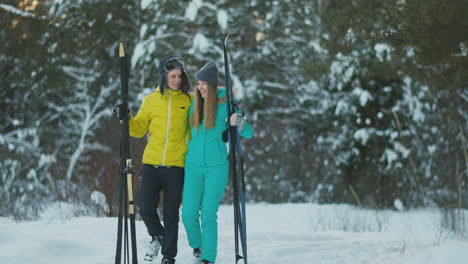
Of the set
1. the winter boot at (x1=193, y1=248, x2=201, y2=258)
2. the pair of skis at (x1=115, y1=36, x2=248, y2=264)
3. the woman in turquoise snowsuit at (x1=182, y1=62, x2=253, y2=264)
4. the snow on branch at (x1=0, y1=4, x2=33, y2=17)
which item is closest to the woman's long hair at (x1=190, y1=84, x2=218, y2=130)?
the woman in turquoise snowsuit at (x1=182, y1=62, x2=253, y2=264)

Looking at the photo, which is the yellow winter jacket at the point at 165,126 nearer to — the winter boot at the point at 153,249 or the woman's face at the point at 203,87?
the woman's face at the point at 203,87

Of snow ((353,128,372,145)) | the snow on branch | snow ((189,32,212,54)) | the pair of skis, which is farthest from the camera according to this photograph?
the snow on branch

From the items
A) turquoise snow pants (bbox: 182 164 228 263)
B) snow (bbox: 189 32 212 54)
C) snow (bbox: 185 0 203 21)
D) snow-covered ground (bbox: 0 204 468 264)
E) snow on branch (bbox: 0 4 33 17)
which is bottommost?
snow-covered ground (bbox: 0 204 468 264)

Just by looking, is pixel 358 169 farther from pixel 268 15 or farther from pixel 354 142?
pixel 268 15

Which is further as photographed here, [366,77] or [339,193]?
[339,193]

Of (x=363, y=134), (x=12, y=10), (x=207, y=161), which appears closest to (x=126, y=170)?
(x=207, y=161)

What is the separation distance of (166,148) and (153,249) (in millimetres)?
860

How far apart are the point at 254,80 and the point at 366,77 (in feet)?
12.2

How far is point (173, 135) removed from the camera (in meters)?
4.32

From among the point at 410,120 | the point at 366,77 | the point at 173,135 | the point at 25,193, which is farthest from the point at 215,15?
the point at 173,135

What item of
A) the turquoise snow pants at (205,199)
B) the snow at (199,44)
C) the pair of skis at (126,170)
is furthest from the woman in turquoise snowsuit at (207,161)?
the snow at (199,44)

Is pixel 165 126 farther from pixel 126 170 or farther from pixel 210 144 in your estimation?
pixel 126 170

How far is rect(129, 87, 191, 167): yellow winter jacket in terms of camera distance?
4.31 meters

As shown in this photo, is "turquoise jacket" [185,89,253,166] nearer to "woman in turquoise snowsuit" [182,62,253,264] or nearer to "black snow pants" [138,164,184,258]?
"woman in turquoise snowsuit" [182,62,253,264]
